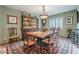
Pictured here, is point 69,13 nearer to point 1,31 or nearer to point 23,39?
point 23,39

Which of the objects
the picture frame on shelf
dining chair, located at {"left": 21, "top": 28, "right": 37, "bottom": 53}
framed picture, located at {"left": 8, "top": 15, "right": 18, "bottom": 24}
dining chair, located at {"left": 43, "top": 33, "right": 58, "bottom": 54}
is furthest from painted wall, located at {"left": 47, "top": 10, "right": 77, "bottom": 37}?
framed picture, located at {"left": 8, "top": 15, "right": 18, "bottom": 24}

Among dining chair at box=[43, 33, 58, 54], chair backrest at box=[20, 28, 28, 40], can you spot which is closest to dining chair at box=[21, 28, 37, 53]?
chair backrest at box=[20, 28, 28, 40]

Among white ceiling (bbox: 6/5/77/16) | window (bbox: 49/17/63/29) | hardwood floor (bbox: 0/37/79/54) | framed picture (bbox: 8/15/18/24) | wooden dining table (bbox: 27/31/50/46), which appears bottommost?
hardwood floor (bbox: 0/37/79/54)

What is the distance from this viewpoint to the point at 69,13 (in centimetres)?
215

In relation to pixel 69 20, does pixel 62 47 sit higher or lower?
lower

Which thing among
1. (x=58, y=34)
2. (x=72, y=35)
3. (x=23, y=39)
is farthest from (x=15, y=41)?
(x=72, y=35)

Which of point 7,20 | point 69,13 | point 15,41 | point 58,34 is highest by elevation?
point 69,13

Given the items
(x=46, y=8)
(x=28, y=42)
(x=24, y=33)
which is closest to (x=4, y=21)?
(x=24, y=33)

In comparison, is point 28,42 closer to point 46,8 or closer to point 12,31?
point 12,31

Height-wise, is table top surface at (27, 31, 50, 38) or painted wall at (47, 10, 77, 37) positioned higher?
painted wall at (47, 10, 77, 37)

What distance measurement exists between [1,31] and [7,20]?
25cm

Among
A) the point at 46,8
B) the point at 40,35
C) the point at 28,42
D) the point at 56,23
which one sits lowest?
the point at 28,42

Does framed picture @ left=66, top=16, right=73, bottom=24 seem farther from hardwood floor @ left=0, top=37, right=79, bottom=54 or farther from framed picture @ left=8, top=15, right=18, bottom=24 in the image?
framed picture @ left=8, top=15, right=18, bottom=24

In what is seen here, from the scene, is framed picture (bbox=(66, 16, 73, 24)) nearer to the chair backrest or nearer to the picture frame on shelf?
the picture frame on shelf
